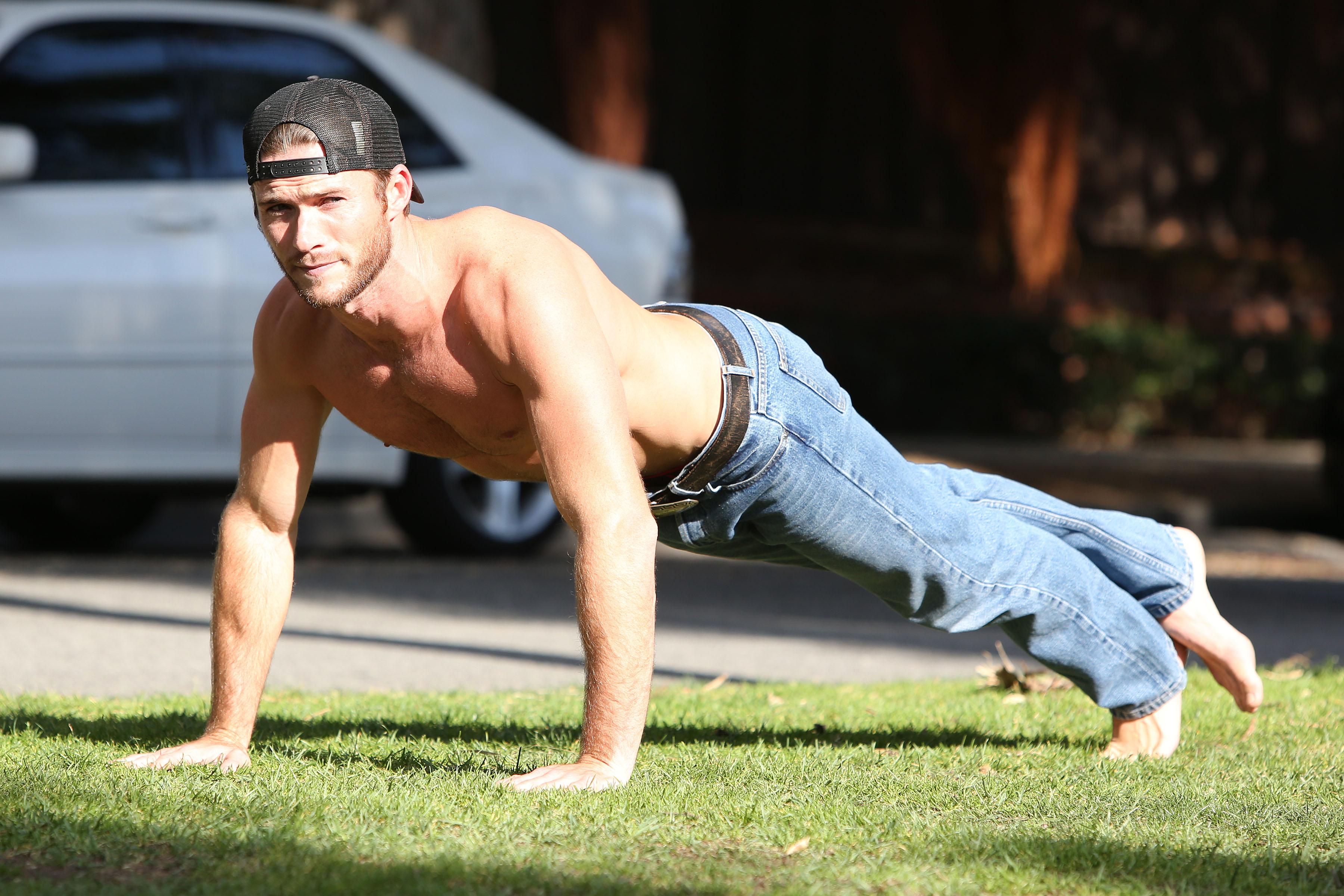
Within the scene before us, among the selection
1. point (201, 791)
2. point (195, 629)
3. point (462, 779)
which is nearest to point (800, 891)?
point (462, 779)

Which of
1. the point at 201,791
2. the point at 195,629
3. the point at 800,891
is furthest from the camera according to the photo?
the point at 195,629

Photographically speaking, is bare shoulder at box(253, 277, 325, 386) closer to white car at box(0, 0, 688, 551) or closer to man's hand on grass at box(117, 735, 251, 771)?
man's hand on grass at box(117, 735, 251, 771)

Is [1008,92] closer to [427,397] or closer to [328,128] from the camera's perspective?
[427,397]

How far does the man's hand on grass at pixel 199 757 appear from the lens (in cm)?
321

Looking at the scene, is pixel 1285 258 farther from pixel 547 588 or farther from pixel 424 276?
pixel 424 276

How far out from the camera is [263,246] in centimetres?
639

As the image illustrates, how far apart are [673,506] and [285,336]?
2.67 ft

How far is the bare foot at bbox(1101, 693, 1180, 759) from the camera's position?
3699 mm

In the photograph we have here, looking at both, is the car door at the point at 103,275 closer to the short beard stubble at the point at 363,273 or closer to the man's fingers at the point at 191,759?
the man's fingers at the point at 191,759

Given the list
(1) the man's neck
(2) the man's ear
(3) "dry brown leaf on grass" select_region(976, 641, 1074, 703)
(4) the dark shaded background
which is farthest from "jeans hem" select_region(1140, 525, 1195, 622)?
(4) the dark shaded background

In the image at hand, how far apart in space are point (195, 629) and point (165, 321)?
4.34ft

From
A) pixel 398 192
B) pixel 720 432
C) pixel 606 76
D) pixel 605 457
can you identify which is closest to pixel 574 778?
pixel 605 457

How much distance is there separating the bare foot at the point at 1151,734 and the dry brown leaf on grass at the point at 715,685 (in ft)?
4.13

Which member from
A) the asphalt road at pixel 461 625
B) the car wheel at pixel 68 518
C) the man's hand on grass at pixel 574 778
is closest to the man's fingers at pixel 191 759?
the man's hand on grass at pixel 574 778
